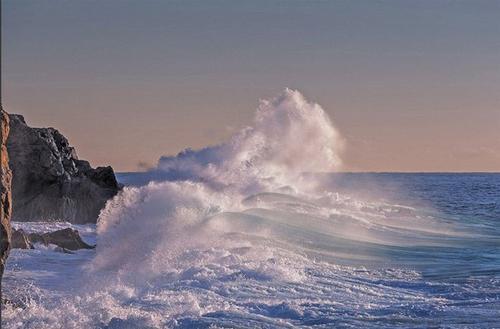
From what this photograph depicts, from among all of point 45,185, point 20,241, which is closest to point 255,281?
point 20,241

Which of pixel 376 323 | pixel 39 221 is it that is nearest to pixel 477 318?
pixel 376 323

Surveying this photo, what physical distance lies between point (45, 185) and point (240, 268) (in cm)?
1430

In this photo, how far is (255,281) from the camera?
13.6 meters

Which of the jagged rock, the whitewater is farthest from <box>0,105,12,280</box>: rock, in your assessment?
the jagged rock

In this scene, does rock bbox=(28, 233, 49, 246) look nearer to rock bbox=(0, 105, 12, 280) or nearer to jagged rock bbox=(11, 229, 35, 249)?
jagged rock bbox=(11, 229, 35, 249)

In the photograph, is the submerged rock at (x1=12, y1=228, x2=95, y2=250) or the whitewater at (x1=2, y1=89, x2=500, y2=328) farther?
the submerged rock at (x1=12, y1=228, x2=95, y2=250)

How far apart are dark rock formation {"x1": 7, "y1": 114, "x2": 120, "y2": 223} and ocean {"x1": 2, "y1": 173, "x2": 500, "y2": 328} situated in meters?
3.09

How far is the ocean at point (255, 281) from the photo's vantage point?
1072 cm

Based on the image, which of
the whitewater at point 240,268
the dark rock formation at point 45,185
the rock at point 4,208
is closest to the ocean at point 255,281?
the whitewater at point 240,268

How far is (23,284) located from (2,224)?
6346 millimetres

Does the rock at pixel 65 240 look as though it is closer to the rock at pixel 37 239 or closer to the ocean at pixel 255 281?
the rock at pixel 37 239

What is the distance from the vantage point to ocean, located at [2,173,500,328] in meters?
10.7

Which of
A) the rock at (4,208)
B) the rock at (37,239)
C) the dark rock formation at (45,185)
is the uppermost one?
the dark rock formation at (45,185)

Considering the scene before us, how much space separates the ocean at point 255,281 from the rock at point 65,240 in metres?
0.55
